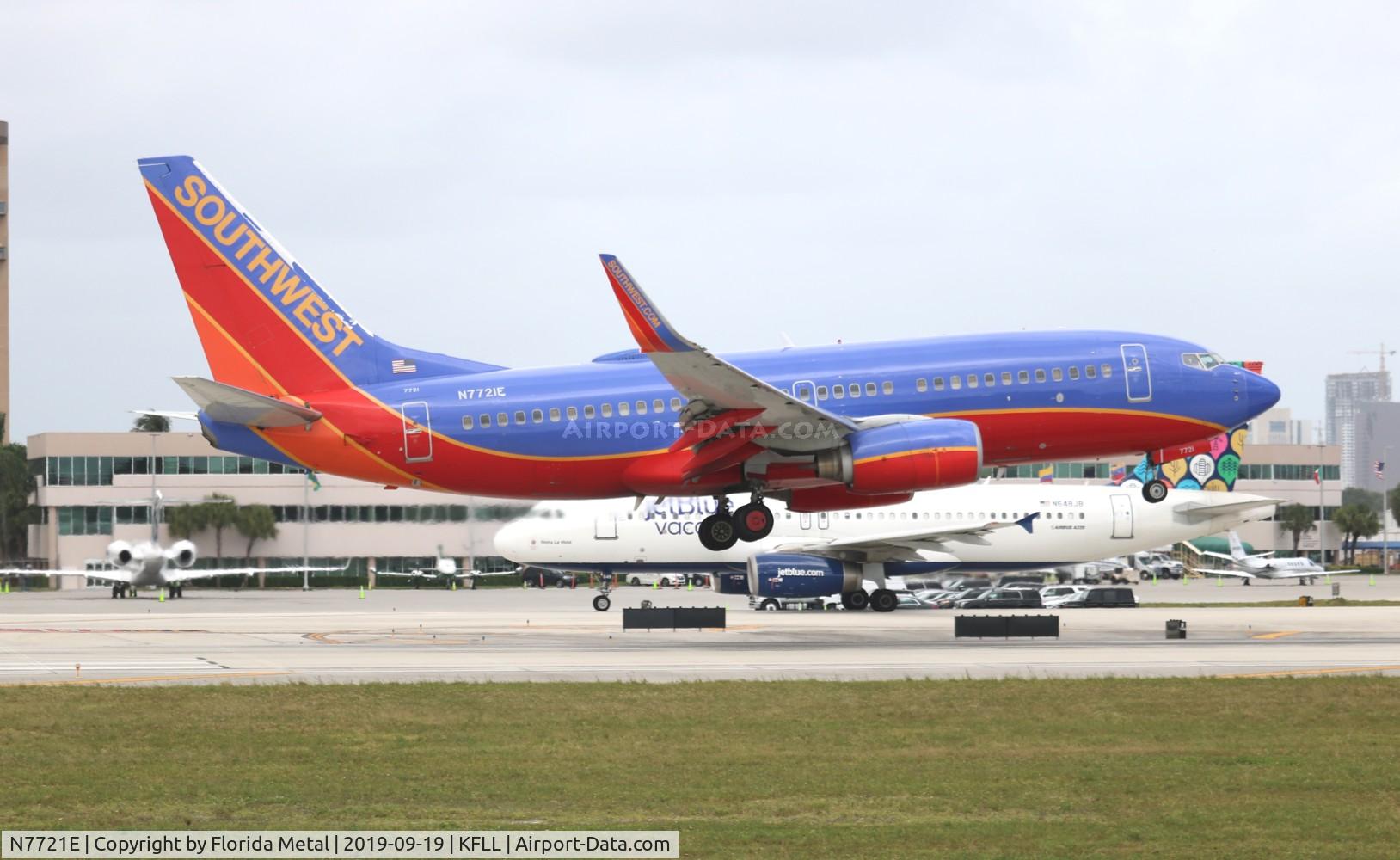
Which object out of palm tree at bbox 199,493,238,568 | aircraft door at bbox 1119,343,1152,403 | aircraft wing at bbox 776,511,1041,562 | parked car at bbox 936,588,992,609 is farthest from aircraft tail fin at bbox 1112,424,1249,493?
palm tree at bbox 199,493,238,568

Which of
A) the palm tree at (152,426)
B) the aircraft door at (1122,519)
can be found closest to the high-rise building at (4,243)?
the palm tree at (152,426)

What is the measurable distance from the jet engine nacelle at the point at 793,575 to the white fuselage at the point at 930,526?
4.23ft

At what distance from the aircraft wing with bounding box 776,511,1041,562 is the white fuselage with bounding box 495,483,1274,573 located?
39 centimetres

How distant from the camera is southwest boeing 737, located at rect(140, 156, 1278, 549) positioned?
125 ft

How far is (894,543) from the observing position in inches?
2259

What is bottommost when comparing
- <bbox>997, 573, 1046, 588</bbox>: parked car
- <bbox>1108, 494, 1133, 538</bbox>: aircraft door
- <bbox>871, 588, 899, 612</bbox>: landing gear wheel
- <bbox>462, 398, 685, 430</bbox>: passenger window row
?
<bbox>997, 573, 1046, 588</bbox>: parked car

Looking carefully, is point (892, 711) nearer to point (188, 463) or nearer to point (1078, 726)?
point (1078, 726)

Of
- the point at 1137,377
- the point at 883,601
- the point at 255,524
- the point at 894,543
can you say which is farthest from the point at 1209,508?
the point at 255,524

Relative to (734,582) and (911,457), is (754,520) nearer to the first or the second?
(911,457)

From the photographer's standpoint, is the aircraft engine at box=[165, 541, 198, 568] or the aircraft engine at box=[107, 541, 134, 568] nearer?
the aircraft engine at box=[107, 541, 134, 568]

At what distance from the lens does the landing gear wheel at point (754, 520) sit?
38344 millimetres

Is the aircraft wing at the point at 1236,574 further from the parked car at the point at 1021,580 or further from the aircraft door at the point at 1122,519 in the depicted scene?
the aircraft door at the point at 1122,519

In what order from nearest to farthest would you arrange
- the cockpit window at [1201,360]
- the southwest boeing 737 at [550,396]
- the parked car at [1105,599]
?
the southwest boeing 737 at [550,396], the cockpit window at [1201,360], the parked car at [1105,599]

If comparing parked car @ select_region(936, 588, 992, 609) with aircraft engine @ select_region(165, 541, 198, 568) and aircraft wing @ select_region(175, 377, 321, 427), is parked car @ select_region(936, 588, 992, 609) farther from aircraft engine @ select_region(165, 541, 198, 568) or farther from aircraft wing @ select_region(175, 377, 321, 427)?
aircraft engine @ select_region(165, 541, 198, 568)
